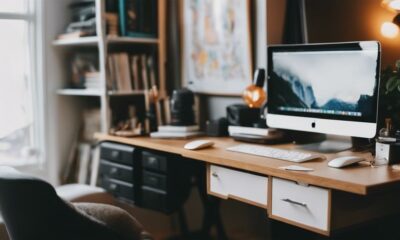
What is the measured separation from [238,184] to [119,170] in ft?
3.11

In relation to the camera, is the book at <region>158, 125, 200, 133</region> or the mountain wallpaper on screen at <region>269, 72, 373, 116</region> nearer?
the mountain wallpaper on screen at <region>269, 72, 373, 116</region>

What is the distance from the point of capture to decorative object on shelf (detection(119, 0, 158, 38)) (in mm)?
3379

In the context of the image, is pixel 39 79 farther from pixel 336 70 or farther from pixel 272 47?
pixel 336 70

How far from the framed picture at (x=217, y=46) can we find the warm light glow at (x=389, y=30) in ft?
2.49

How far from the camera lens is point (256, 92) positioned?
2.89m

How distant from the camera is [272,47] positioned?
268 cm

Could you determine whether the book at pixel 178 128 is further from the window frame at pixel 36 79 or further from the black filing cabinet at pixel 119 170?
the window frame at pixel 36 79

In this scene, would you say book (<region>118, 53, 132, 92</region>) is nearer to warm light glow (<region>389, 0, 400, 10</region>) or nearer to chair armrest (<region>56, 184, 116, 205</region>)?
chair armrest (<region>56, 184, 116, 205</region>)

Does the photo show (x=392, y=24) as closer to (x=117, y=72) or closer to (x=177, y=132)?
(x=177, y=132)

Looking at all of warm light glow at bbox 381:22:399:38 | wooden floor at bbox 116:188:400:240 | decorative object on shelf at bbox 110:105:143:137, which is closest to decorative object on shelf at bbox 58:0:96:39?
decorative object on shelf at bbox 110:105:143:137

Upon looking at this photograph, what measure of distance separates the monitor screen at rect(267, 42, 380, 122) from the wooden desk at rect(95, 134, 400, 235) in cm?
23

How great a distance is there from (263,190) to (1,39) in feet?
7.19

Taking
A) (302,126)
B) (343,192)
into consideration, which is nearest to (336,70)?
(302,126)

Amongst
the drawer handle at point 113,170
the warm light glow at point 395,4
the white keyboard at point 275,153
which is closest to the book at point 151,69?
the drawer handle at point 113,170
